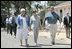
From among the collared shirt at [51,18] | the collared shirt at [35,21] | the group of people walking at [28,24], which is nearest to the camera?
the group of people walking at [28,24]

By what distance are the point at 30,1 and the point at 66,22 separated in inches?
1075

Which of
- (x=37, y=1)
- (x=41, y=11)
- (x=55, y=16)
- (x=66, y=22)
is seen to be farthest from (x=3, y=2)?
(x=55, y=16)

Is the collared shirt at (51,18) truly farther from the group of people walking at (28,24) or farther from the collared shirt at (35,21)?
→ the collared shirt at (35,21)

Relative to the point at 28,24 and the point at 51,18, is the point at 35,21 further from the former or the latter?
the point at 51,18

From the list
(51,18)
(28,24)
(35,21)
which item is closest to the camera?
(28,24)

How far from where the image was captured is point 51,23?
599 inches

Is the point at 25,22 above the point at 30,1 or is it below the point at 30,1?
below

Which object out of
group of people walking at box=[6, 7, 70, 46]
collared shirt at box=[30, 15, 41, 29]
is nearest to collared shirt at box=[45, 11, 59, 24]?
group of people walking at box=[6, 7, 70, 46]

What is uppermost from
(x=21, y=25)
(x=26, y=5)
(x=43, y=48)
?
(x=26, y=5)

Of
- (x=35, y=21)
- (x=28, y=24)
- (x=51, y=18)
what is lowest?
(x=28, y=24)

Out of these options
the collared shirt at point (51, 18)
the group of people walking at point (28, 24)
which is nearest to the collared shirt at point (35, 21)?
the group of people walking at point (28, 24)

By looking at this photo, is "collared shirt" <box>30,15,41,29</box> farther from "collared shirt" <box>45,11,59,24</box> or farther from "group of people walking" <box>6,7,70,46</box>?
"collared shirt" <box>45,11,59,24</box>

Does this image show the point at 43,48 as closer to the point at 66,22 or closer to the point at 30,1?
the point at 66,22

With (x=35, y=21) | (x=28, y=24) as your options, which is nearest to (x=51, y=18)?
(x=35, y=21)
